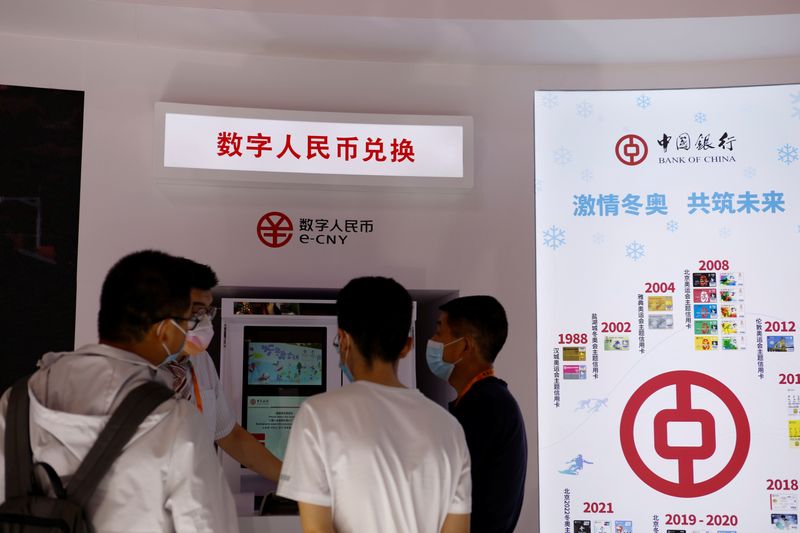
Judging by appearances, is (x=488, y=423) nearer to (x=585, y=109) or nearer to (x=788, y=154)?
(x=585, y=109)

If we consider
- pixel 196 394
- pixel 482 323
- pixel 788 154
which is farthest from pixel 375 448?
pixel 788 154

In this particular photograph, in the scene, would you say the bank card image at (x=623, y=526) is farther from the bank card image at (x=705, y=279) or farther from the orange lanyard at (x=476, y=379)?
the orange lanyard at (x=476, y=379)

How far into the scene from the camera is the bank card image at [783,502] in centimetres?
372

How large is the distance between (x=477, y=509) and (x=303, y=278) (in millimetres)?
1585

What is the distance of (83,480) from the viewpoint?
1642mm

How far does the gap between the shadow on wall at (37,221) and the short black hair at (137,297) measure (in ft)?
6.14

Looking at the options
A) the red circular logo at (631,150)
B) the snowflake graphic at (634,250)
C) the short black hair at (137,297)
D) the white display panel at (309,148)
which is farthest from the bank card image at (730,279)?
the short black hair at (137,297)

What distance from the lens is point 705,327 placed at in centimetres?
383

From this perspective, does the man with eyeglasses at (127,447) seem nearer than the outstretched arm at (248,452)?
Yes

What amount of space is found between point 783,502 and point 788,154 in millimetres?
1645

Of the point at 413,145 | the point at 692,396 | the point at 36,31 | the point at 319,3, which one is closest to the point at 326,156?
the point at 413,145

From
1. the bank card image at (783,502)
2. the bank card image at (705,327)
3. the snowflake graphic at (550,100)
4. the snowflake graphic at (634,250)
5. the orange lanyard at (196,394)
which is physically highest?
the snowflake graphic at (550,100)

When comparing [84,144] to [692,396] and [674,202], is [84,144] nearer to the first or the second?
[674,202]

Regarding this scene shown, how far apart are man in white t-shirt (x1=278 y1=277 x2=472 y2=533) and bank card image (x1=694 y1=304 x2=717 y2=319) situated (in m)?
2.26
